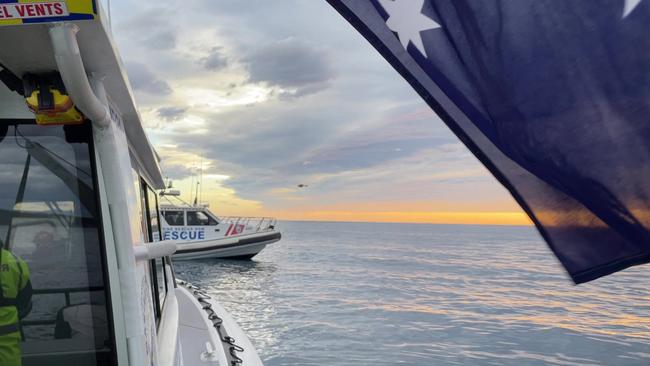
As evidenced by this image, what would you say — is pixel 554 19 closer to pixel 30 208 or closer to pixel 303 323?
pixel 30 208

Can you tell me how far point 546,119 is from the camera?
1880 millimetres

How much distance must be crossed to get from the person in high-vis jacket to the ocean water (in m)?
5.98

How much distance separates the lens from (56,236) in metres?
1.57

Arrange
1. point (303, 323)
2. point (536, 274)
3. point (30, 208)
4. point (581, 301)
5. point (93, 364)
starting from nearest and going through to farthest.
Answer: point (30, 208) → point (93, 364) → point (303, 323) → point (581, 301) → point (536, 274)

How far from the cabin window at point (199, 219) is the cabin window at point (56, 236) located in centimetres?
2534

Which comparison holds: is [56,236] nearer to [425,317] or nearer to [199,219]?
[425,317]

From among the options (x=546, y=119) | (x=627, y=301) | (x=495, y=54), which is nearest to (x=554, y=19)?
(x=495, y=54)

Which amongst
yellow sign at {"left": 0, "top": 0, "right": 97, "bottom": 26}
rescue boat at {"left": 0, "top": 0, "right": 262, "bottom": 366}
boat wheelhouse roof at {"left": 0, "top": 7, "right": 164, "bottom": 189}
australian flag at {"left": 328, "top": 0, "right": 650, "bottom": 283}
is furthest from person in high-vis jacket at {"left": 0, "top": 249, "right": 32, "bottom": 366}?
australian flag at {"left": 328, "top": 0, "right": 650, "bottom": 283}

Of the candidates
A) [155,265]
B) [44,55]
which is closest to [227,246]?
[155,265]

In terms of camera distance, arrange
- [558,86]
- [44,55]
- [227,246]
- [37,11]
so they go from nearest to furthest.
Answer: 1. [37,11]
2. [44,55]
3. [558,86]
4. [227,246]

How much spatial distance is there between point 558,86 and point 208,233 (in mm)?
25493

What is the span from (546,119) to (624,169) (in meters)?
0.35

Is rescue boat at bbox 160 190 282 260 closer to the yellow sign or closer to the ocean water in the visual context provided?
the ocean water

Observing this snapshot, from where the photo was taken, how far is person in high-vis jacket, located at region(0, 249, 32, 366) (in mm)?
1549
